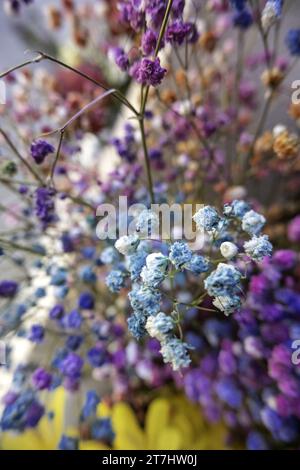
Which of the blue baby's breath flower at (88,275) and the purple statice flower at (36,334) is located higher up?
the blue baby's breath flower at (88,275)

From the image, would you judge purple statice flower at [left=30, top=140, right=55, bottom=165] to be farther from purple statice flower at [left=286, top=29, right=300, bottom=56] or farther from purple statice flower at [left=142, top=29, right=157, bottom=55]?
purple statice flower at [left=286, top=29, right=300, bottom=56]

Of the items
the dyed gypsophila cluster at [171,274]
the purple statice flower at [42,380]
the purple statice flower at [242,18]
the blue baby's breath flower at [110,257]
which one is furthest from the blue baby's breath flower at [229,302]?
the purple statice flower at [242,18]

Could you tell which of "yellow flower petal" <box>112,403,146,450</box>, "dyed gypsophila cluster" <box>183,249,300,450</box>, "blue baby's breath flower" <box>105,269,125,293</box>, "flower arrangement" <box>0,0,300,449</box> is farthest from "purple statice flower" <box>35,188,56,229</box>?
"yellow flower petal" <box>112,403,146,450</box>

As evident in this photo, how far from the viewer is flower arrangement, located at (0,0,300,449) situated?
12.8 inches

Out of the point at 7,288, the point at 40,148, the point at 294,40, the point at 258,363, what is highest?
the point at 294,40

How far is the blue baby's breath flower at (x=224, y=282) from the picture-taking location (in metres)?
0.27

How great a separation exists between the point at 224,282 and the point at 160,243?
166mm

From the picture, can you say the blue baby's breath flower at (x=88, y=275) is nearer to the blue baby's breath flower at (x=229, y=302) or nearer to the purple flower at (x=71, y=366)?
the purple flower at (x=71, y=366)

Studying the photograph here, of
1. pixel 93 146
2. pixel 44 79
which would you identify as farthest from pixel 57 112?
pixel 93 146

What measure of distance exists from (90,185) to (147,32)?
295mm

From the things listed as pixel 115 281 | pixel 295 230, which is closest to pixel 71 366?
pixel 115 281

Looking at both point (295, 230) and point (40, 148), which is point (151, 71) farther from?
point (295, 230)

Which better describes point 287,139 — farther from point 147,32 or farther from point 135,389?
point 135,389

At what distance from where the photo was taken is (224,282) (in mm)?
271
